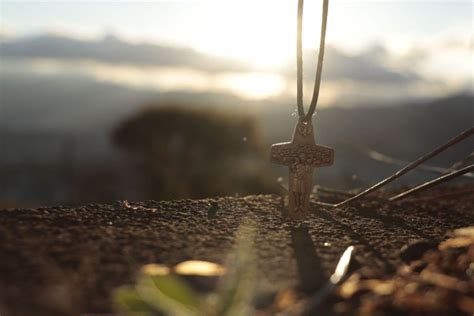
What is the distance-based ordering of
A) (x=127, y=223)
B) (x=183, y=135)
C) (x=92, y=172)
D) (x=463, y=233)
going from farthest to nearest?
(x=92, y=172), (x=183, y=135), (x=127, y=223), (x=463, y=233)

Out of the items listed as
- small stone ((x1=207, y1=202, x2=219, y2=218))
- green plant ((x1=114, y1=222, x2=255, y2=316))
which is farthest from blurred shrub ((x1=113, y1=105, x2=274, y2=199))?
green plant ((x1=114, y1=222, x2=255, y2=316))

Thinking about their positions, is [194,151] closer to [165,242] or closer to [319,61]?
[319,61]

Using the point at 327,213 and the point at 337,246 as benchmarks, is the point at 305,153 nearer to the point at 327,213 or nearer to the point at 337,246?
the point at 327,213

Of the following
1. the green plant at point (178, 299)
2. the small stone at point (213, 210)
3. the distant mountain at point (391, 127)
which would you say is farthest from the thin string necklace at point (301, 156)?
the distant mountain at point (391, 127)

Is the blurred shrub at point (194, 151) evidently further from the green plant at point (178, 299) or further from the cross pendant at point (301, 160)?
the green plant at point (178, 299)

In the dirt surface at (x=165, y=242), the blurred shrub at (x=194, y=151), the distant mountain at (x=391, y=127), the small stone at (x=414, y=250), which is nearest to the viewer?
the dirt surface at (x=165, y=242)

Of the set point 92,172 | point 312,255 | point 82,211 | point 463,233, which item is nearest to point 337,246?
point 312,255
